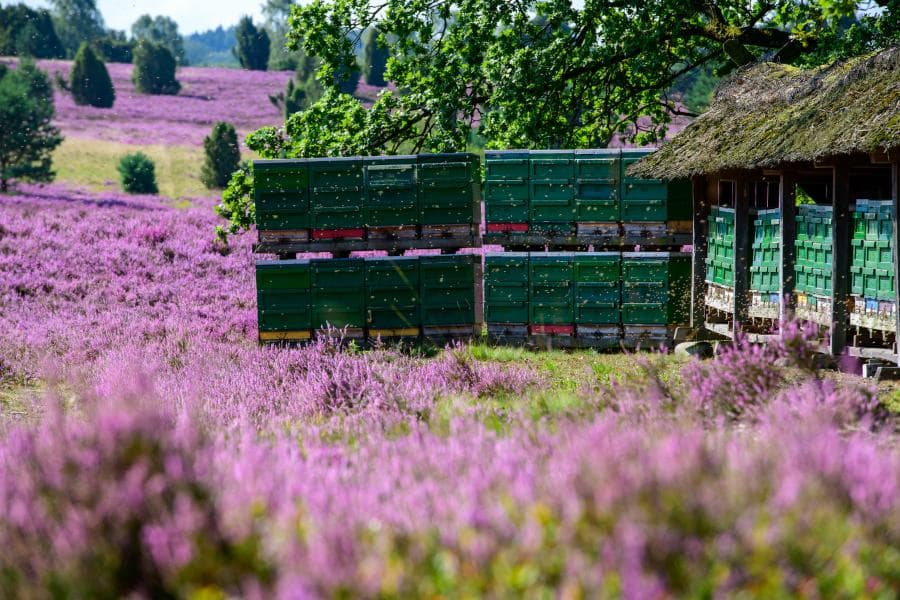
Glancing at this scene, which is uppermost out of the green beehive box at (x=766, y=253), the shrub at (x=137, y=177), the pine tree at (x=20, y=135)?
the pine tree at (x=20, y=135)

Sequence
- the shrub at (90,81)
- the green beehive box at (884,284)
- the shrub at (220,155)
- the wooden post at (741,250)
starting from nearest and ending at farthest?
the green beehive box at (884,284) → the wooden post at (741,250) → the shrub at (220,155) → the shrub at (90,81)

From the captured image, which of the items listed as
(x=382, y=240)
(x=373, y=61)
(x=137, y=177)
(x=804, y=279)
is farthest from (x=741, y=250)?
(x=373, y=61)

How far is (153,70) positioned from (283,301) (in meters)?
59.0

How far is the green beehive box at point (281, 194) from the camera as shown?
1413 cm

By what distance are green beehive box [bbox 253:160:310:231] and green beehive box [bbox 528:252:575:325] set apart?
3332mm

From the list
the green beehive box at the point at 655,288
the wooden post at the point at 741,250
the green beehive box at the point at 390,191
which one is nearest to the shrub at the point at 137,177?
the green beehive box at the point at 390,191

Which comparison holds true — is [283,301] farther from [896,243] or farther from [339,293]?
[896,243]

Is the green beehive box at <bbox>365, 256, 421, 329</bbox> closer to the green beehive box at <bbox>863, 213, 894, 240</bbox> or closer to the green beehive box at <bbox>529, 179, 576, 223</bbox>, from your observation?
the green beehive box at <bbox>529, 179, 576, 223</bbox>

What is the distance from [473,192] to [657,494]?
11.1 meters

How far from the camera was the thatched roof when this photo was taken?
33.3 ft

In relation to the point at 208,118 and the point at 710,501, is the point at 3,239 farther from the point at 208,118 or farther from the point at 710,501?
the point at 208,118

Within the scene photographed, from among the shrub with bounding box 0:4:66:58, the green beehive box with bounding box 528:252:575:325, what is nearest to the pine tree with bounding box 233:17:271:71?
the shrub with bounding box 0:4:66:58

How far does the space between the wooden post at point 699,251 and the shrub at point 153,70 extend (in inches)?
2328

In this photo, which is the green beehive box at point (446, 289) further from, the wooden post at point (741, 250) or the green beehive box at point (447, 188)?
the wooden post at point (741, 250)
